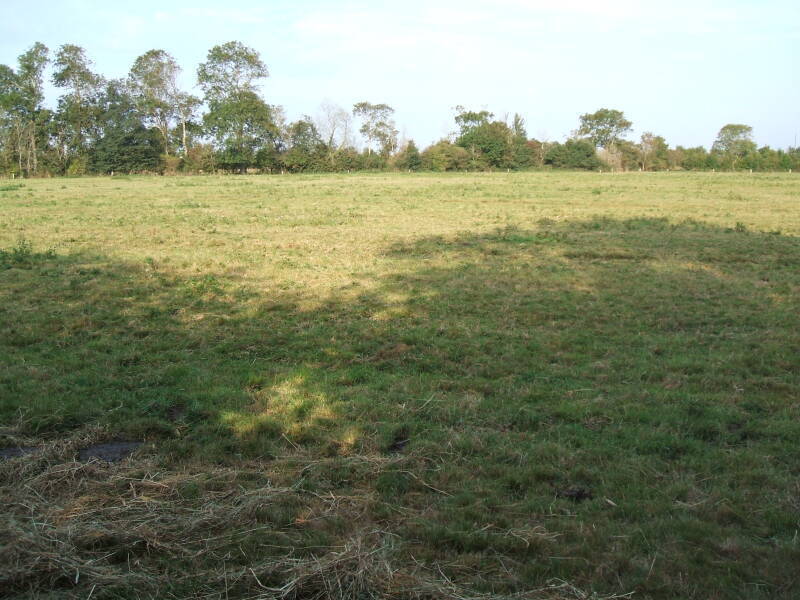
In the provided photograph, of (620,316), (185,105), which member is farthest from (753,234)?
(185,105)

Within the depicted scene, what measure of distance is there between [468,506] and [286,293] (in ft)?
20.0

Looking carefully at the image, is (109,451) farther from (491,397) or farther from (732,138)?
(732,138)

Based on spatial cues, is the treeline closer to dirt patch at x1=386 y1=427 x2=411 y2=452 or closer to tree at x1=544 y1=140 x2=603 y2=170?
tree at x1=544 y1=140 x2=603 y2=170

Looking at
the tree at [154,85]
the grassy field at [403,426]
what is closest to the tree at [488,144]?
the tree at [154,85]

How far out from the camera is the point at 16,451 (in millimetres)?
4586

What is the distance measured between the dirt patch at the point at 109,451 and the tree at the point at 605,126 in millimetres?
79473

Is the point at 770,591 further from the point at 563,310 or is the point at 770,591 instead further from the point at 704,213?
the point at 704,213

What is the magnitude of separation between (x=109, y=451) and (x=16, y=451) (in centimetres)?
67

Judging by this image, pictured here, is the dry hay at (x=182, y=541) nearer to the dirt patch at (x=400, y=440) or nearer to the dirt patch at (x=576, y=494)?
the dirt patch at (x=400, y=440)

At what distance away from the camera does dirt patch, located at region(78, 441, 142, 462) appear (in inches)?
178

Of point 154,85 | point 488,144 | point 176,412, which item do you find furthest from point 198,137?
point 176,412

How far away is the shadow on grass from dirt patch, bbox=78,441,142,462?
0.17 metres

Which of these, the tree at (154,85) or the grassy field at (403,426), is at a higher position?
the tree at (154,85)

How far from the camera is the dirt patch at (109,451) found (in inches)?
178
